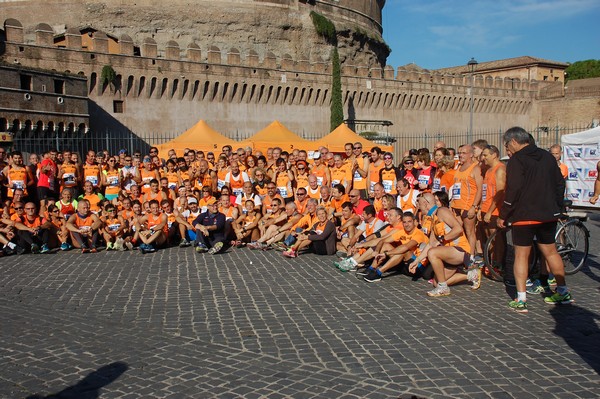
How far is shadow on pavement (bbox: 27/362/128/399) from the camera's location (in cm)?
392

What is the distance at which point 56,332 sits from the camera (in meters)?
5.27

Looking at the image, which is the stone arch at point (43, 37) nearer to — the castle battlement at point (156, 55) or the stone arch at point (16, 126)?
the castle battlement at point (156, 55)

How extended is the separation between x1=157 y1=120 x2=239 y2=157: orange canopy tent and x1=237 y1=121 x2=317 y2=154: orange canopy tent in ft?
1.87

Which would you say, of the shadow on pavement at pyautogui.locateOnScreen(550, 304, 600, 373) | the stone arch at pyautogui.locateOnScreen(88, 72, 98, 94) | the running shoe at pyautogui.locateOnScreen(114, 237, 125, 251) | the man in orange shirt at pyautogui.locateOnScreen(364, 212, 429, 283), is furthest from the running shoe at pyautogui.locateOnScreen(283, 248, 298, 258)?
the stone arch at pyautogui.locateOnScreen(88, 72, 98, 94)

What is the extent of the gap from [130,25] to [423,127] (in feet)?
68.0

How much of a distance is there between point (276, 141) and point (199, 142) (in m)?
2.33

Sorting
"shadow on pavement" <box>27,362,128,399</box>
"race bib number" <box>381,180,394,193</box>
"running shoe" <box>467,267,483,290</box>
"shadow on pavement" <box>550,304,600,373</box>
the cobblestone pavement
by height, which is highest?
"race bib number" <box>381,180,394,193</box>

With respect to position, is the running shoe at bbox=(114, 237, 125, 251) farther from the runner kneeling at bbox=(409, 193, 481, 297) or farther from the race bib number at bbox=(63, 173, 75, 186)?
the runner kneeling at bbox=(409, 193, 481, 297)

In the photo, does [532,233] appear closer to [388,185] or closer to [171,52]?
[388,185]

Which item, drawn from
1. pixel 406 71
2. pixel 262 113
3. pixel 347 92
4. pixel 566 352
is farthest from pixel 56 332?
pixel 406 71

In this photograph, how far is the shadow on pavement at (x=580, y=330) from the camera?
4.49 metres

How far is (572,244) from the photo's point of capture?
23.7 ft

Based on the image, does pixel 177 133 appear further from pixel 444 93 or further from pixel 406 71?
pixel 444 93

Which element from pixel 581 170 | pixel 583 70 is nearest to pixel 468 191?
pixel 581 170
